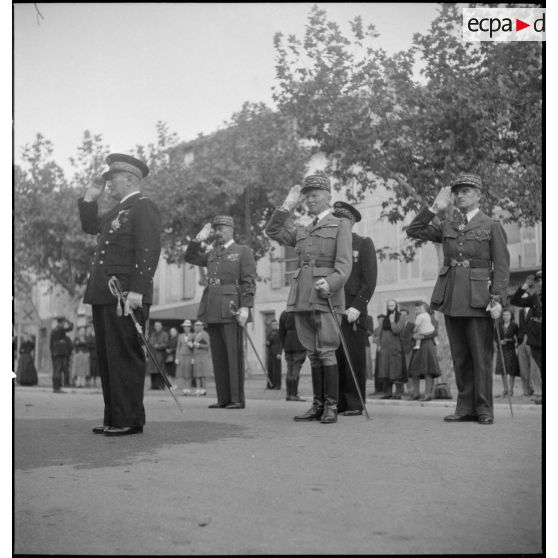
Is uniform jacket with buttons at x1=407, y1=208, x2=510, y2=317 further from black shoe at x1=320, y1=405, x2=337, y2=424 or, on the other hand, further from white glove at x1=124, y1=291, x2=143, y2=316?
white glove at x1=124, y1=291, x2=143, y2=316

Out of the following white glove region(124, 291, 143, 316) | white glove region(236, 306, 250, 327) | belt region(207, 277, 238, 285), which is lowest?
white glove region(236, 306, 250, 327)

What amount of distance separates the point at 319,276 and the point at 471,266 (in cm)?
127

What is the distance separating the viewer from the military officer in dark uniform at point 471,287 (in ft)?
22.4

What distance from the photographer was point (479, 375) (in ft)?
22.4

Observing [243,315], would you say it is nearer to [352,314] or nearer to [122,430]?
[352,314]

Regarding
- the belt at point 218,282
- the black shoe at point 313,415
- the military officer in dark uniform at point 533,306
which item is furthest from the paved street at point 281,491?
the military officer in dark uniform at point 533,306

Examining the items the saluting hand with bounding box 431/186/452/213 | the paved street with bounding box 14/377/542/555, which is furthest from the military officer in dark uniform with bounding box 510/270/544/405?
the paved street with bounding box 14/377/542/555

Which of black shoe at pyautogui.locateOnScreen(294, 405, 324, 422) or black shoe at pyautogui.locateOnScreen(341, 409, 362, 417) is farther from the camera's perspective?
black shoe at pyautogui.locateOnScreen(341, 409, 362, 417)

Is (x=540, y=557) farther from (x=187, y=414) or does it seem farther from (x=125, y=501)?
(x=187, y=414)

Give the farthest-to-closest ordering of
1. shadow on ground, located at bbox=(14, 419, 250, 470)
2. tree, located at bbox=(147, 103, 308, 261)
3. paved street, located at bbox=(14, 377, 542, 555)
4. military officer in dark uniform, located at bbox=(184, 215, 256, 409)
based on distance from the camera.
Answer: tree, located at bbox=(147, 103, 308, 261)
military officer in dark uniform, located at bbox=(184, 215, 256, 409)
shadow on ground, located at bbox=(14, 419, 250, 470)
paved street, located at bbox=(14, 377, 542, 555)

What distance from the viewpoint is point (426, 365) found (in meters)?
13.3

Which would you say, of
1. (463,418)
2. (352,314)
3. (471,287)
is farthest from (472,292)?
(352,314)

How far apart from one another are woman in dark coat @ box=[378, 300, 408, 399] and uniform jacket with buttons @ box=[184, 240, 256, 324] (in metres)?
5.93

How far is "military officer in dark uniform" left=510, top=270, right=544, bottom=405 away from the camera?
9.92 m
